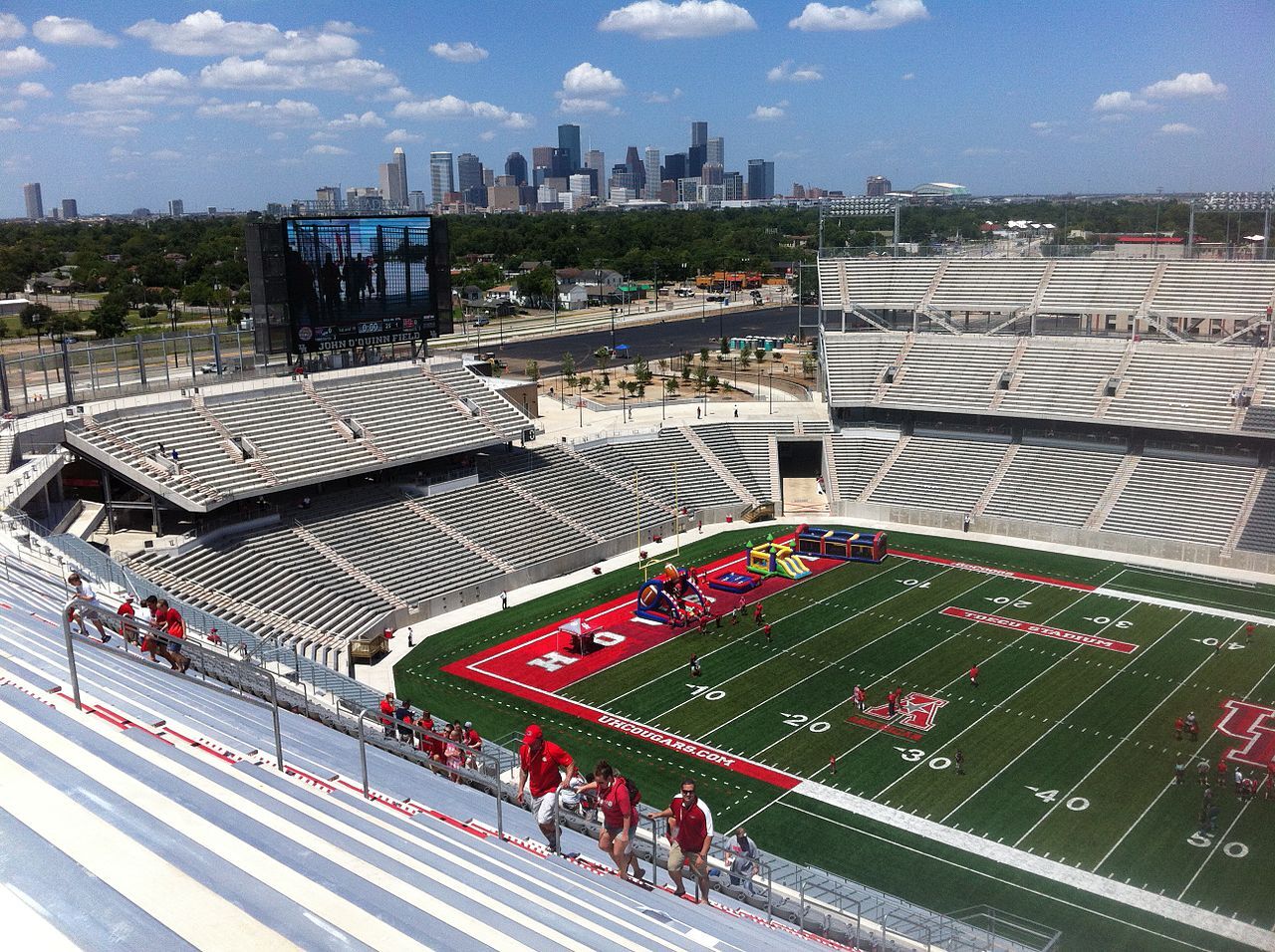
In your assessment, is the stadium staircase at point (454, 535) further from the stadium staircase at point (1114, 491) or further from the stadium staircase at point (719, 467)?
the stadium staircase at point (1114, 491)

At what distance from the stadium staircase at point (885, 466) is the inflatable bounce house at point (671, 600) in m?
14.7

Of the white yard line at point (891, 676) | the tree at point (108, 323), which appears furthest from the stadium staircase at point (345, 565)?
the tree at point (108, 323)

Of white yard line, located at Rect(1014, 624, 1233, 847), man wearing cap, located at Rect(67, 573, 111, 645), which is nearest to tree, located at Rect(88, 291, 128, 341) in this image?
man wearing cap, located at Rect(67, 573, 111, 645)

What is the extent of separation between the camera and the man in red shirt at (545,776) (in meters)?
14.2

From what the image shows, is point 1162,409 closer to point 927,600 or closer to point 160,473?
point 927,600

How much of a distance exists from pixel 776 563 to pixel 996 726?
14.0 m

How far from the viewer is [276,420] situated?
42.7m

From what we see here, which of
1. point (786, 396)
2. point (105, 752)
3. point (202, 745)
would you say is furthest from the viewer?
point (786, 396)

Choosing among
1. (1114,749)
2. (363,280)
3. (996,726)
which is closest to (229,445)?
(363,280)

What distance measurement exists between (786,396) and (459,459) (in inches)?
1021

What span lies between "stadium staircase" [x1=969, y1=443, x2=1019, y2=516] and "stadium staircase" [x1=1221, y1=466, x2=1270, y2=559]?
9.13 m

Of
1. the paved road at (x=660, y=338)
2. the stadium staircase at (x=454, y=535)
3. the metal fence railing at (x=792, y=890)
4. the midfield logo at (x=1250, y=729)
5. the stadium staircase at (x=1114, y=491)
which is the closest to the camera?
the metal fence railing at (x=792, y=890)

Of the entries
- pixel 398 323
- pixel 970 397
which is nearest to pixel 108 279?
pixel 398 323

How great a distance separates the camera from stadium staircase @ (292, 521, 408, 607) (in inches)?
1474
